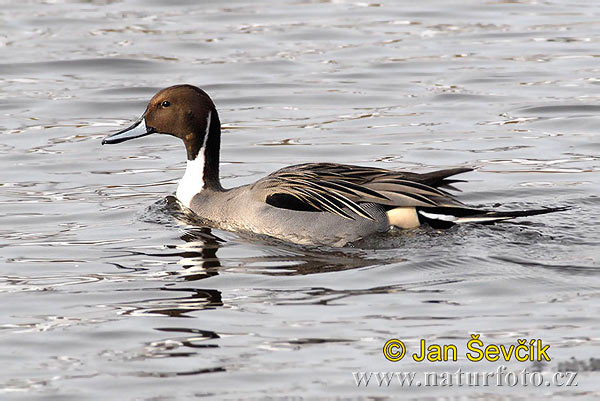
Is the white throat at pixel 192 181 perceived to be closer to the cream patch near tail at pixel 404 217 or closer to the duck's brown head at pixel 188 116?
the duck's brown head at pixel 188 116

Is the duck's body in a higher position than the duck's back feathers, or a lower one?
lower

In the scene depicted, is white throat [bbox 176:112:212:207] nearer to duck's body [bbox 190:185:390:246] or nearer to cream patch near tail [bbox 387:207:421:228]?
duck's body [bbox 190:185:390:246]

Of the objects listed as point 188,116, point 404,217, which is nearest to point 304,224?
point 404,217

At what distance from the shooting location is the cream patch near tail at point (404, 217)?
319 inches

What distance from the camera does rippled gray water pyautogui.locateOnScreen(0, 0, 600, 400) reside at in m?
5.98

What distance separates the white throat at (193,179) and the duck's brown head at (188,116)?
0.07 ft

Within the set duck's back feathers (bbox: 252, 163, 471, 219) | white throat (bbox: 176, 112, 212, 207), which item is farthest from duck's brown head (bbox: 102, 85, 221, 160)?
duck's back feathers (bbox: 252, 163, 471, 219)

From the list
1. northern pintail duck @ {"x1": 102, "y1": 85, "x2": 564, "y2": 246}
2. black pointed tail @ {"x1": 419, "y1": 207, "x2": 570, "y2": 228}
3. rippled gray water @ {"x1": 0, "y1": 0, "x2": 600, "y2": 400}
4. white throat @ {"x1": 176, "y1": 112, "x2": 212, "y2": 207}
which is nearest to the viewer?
rippled gray water @ {"x1": 0, "y1": 0, "x2": 600, "y2": 400}

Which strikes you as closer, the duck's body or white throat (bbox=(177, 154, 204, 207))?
the duck's body

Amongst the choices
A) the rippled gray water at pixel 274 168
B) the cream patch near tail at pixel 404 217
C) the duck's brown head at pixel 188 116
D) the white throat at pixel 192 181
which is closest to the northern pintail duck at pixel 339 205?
the cream patch near tail at pixel 404 217

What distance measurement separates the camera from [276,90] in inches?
490

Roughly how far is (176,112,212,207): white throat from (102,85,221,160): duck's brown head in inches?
0.8

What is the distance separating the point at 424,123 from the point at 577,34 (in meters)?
3.66

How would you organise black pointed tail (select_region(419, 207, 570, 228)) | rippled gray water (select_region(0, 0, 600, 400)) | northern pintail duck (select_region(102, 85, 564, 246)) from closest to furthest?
rippled gray water (select_region(0, 0, 600, 400)), black pointed tail (select_region(419, 207, 570, 228)), northern pintail duck (select_region(102, 85, 564, 246))
